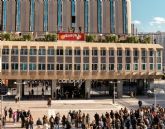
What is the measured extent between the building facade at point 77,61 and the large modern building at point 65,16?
35.5m

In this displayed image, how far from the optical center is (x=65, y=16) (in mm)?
110812

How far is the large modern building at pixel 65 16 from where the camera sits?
109m

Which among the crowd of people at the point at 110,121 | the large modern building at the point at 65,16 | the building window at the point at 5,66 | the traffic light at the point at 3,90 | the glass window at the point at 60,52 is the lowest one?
the crowd of people at the point at 110,121

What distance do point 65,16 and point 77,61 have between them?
40.1 m

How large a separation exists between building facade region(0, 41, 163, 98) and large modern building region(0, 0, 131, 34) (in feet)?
116

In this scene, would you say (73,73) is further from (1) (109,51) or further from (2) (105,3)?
(2) (105,3)

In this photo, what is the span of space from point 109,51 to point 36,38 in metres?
13.9

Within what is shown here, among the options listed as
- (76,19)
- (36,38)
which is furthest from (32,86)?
(36,38)

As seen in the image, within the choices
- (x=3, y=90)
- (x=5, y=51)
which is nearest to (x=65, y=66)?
(x=5, y=51)

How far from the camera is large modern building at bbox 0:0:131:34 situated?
10875 cm

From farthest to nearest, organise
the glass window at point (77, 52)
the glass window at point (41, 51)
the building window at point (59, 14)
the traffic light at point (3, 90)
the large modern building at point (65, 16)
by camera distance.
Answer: the building window at point (59, 14) < the large modern building at point (65, 16) < the traffic light at point (3, 90) < the glass window at point (77, 52) < the glass window at point (41, 51)

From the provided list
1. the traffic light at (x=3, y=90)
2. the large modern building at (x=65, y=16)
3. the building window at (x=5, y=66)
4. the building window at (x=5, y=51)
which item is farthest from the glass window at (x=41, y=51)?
the large modern building at (x=65, y=16)

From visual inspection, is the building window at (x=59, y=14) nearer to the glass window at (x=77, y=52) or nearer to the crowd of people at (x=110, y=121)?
the glass window at (x=77, y=52)

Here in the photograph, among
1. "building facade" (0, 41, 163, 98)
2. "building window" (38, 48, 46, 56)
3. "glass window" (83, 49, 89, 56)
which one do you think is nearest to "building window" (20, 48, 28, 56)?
"building facade" (0, 41, 163, 98)
